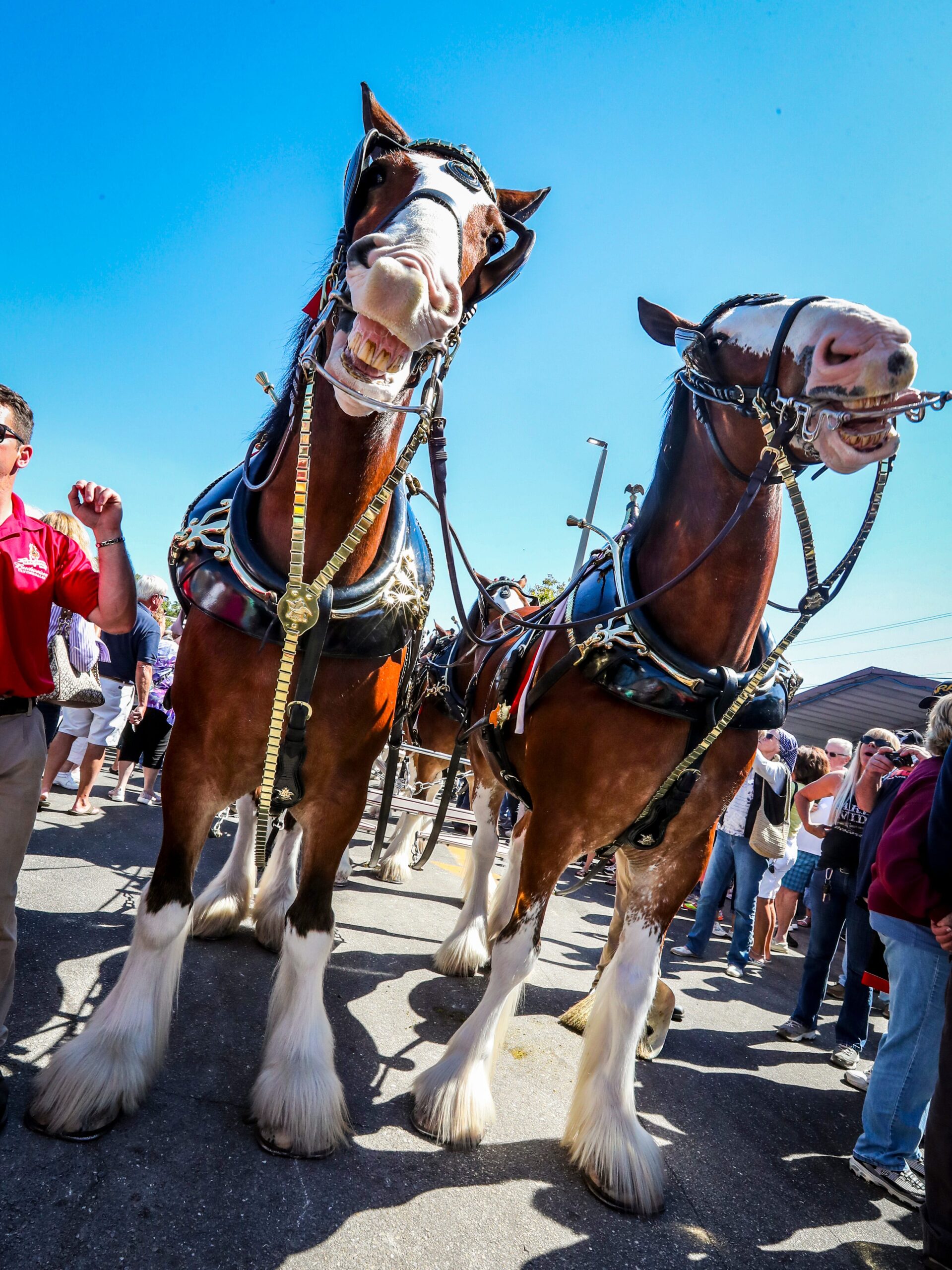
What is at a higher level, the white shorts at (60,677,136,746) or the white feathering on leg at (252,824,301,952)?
the white shorts at (60,677,136,746)

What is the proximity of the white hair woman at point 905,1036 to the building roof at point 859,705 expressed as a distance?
1366cm

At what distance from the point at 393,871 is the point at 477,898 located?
2.00m

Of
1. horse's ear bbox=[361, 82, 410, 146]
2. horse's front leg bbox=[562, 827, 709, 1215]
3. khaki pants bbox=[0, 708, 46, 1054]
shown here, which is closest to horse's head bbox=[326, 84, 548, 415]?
horse's ear bbox=[361, 82, 410, 146]

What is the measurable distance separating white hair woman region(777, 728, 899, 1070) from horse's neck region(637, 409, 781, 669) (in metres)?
2.56

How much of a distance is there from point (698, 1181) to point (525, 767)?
1.65 metres

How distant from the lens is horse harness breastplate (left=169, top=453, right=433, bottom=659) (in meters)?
2.24

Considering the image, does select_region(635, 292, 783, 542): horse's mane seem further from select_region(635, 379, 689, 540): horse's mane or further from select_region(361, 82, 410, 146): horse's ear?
select_region(361, 82, 410, 146): horse's ear

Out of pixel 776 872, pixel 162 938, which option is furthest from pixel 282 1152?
pixel 776 872

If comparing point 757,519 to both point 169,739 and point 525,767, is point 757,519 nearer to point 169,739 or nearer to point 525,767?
point 525,767

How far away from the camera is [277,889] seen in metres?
3.98

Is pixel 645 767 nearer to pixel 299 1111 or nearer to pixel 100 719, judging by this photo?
pixel 299 1111

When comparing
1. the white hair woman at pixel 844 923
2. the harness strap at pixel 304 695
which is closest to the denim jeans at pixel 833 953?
the white hair woman at pixel 844 923

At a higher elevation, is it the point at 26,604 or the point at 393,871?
the point at 26,604

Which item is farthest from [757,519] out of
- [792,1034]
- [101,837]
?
[101,837]
